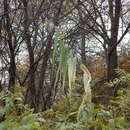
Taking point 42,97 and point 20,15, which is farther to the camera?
point 42,97

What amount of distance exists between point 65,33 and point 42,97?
5.48 feet

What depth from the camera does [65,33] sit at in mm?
5297

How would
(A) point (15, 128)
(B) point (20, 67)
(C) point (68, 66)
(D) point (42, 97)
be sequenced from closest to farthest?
1. (A) point (15, 128)
2. (C) point (68, 66)
3. (D) point (42, 97)
4. (B) point (20, 67)

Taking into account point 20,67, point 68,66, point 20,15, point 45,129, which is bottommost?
point 45,129

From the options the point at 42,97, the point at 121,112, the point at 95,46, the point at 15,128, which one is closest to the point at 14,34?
the point at 42,97

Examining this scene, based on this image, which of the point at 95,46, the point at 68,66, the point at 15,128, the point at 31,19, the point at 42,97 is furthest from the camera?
the point at 95,46

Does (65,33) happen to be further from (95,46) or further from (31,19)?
(95,46)

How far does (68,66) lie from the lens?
176 cm

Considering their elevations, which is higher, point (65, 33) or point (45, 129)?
point (65, 33)

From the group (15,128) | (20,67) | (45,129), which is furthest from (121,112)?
(20,67)

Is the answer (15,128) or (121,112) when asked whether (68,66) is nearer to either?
(15,128)

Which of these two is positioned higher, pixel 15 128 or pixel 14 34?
pixel 14 34

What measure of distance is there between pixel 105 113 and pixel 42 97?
14.7 ft

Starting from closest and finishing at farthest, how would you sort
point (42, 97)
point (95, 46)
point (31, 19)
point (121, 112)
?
1. point (121, 112)
2. point (31, 19)
3. point (42, 97)
4. point (95, 46)
